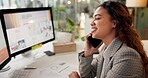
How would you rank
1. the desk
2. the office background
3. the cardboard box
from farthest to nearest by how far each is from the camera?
the office background < the cardboard box < the desk

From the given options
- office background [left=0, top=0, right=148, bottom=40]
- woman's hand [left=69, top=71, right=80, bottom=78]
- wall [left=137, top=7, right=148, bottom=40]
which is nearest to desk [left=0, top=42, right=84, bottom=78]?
woman's hand [left=69, top=71, right=80, bottom=78]

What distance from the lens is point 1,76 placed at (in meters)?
1.24

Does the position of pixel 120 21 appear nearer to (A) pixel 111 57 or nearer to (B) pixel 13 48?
(A) pixel 111 57

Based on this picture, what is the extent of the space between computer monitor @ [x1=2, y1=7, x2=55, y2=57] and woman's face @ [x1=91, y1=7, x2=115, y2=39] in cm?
67

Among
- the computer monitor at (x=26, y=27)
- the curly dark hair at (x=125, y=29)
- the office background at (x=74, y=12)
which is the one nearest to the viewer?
the curly dark hair at (x=125, y=29)

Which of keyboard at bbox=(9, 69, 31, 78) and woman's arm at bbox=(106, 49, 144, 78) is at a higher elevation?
woman's arm at bbox=(106, 49, 144, 78)

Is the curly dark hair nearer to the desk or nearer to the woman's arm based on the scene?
the woman's arm

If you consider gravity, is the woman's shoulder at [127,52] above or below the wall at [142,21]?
above

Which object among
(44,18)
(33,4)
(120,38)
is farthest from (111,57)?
(33,4)

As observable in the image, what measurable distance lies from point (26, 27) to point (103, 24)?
0.75 metres

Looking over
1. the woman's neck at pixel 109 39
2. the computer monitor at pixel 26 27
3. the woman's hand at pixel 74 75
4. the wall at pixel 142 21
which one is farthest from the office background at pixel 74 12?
the woman's neck at pixel 109 39

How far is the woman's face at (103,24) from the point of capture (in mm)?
968

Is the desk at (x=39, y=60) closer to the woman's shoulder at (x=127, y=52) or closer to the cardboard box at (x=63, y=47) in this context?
the cardboard box at (x=63, y=47)

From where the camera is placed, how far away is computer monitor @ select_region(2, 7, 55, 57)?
1326mm
